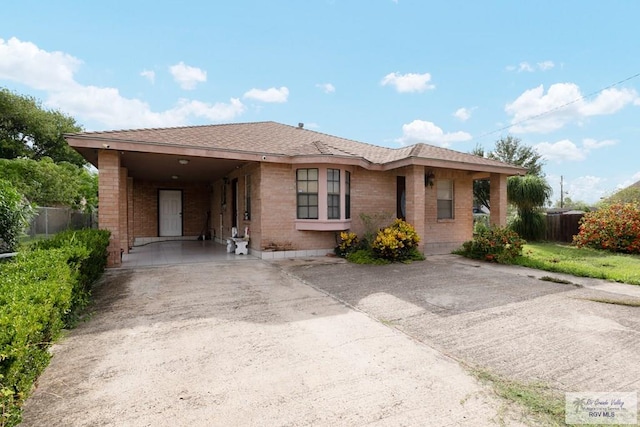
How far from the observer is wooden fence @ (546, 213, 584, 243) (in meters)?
14.0

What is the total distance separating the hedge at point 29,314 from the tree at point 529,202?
15.8 meters

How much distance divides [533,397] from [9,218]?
7.72 metres

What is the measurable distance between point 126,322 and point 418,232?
24.6ft

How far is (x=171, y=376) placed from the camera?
270 centimetres

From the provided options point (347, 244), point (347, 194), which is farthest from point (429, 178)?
point (347, 244)

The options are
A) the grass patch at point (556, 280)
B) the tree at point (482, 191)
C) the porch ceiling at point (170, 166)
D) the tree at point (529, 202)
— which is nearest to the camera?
the grass patch at point (556, 280)

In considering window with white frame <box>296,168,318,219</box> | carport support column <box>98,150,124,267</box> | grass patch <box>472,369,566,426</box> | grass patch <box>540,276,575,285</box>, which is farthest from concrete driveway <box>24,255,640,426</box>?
window with white frame <box>296,168,318,219</box>

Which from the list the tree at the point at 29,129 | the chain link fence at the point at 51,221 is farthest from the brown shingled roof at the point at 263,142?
the tree at the point at 29,129

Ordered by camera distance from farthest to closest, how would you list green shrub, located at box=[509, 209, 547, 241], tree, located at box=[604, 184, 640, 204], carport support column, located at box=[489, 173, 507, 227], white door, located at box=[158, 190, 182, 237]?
tree, located at box=[604, 184, 640, 204], white door, located at box=[158, 190, 182, 237], green shrub, located at box=[509, 209, 547, 241], carport support column, located at box=[489, 173, 507, 227]

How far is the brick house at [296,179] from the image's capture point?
7684 millimetres

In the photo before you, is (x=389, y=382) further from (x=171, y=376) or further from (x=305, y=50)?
(x=305, y=50)

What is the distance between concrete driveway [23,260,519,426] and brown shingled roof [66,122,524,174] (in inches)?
177

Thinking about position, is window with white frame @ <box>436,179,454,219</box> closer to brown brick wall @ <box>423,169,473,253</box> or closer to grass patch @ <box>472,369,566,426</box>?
brown brick wall @ <box>423,169,473,253</box>

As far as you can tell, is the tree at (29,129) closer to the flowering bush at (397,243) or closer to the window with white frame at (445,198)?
the flowering bush at (397,243)
